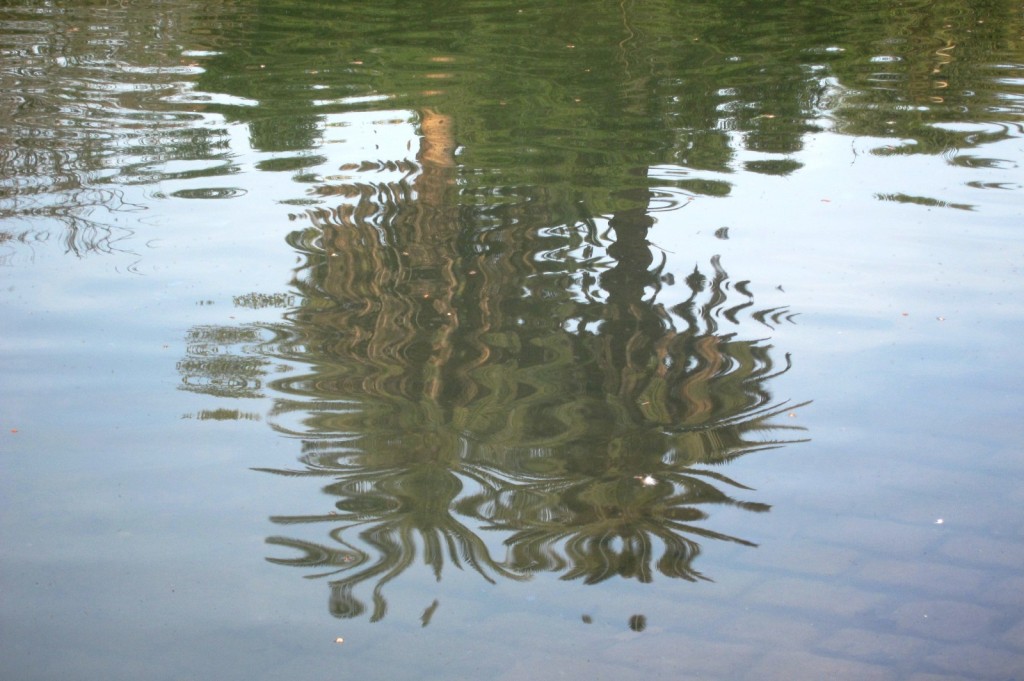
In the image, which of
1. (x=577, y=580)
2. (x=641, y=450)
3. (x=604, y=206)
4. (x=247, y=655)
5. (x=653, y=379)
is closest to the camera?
(x=247, y=655)

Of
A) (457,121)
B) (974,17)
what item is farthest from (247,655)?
(974,17)

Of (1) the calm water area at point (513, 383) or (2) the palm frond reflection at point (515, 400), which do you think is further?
(2) the palm frond reflection at point (515, 400)

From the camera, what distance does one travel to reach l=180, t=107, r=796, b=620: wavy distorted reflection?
15.0ft

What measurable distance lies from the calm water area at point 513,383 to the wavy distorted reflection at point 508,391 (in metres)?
0.02

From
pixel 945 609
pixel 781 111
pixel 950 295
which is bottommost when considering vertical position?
pixel 945 609

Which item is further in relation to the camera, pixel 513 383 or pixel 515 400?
pixel 513 383

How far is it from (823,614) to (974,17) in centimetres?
1291

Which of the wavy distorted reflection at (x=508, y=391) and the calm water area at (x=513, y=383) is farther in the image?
the wavy distorted reflection at (x=508, y=391)

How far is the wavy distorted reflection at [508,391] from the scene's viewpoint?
4.58 meters

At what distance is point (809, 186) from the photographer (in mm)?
8508

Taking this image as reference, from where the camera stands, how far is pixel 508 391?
5664 mm

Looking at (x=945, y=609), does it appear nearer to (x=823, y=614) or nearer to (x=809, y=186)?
(x=823, y=614)

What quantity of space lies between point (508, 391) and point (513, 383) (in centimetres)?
8

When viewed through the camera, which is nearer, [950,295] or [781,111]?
[950,295]
